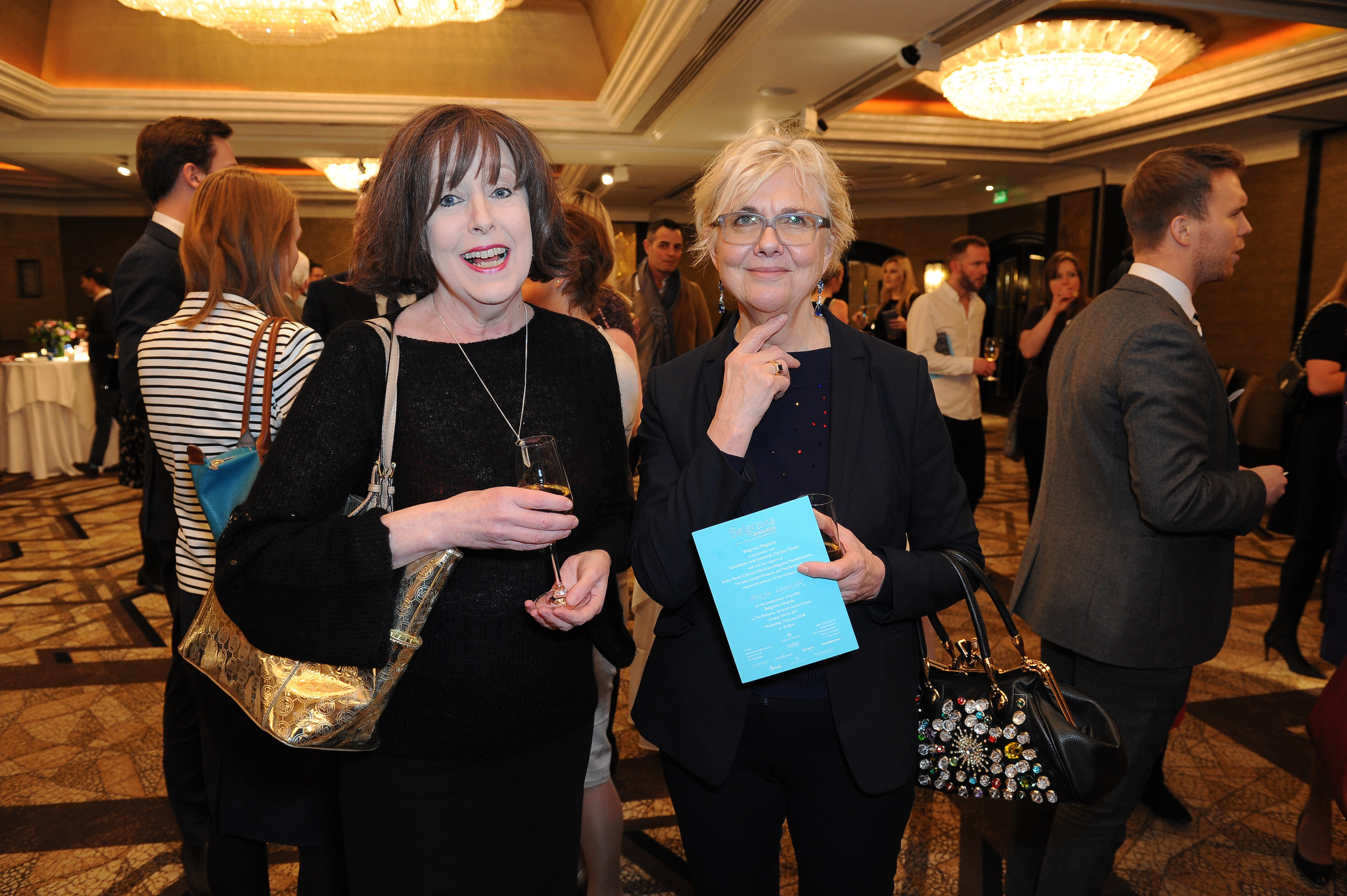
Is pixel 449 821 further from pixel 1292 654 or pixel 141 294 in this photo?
pixel 1292 654

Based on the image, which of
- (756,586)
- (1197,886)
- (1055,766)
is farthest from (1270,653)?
(756,586)

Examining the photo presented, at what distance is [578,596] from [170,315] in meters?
1.90

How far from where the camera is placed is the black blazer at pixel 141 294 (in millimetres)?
2371

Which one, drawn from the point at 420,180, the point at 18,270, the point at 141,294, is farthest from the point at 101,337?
the point at 18,270

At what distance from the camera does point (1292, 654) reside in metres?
3.72

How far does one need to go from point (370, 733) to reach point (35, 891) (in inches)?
75.5

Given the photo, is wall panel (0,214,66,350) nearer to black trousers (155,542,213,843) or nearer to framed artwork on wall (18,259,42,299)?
framed artwork on wall (18,259,42,299)

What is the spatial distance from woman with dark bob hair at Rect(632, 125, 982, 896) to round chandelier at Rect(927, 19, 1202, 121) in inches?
232

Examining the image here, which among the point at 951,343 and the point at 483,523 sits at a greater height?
the point at 951,343

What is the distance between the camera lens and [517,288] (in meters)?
1.31

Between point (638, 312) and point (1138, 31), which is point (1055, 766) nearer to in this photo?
point (638, 312)

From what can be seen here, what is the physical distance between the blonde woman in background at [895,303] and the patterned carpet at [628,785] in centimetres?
223

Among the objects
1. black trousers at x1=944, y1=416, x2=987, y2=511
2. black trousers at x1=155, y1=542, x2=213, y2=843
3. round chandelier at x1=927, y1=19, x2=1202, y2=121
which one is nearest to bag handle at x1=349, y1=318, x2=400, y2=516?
black trousers at x1=155, y1=542, x2=213, y2=843

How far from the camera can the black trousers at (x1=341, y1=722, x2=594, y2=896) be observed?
49.7 inches
